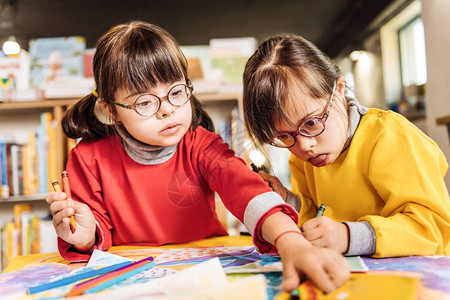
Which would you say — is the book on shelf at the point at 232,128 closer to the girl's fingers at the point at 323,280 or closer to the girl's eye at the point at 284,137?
the girl's eye at the point at 284,137

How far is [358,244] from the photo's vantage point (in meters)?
0.60

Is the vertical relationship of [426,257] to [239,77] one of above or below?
below

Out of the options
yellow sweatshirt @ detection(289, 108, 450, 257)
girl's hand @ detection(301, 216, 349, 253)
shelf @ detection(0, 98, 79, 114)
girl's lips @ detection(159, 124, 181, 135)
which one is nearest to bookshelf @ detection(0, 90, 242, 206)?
shelf @ detection(0, 98, 79, 114)

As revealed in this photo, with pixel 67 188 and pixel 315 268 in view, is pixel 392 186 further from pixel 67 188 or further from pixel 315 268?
pixel 67 188

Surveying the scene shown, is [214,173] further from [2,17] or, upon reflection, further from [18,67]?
[2,17]

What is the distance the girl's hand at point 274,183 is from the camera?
2.77 feet

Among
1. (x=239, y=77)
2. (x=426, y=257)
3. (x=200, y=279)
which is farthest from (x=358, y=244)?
(x=239, y=77)

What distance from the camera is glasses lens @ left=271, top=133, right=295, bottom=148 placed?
722 mm

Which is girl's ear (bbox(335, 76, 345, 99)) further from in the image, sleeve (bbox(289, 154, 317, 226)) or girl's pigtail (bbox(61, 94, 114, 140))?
girl's pigtail (bbox(61, 94, 114, 140))

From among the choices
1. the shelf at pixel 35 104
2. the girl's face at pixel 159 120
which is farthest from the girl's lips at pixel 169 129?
the shelf at pixel 35 104

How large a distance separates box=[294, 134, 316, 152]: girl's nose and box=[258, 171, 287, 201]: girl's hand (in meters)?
0.15

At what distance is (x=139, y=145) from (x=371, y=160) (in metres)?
0.47

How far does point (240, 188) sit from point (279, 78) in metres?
0.21

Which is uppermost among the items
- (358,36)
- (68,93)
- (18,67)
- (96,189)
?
(358,36)
